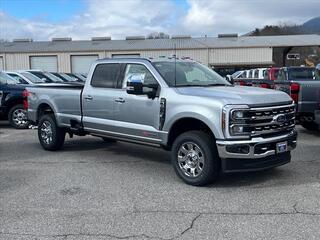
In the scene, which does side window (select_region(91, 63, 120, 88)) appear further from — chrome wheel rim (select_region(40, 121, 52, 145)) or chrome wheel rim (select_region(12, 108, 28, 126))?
chrome wheel rim (select_region(12, 108, 28, 126))

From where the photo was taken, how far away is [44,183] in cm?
700

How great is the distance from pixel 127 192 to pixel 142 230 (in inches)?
59.9

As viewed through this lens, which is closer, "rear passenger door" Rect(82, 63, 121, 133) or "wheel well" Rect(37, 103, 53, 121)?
"rear passenger door" Rect(82, 63, 121, 133)

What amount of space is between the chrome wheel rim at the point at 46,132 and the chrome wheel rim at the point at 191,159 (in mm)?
3783

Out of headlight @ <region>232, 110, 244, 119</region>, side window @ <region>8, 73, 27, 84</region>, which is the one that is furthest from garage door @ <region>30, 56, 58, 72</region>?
headlight @ <region>232, 110, 244, 119</region>

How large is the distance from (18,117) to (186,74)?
7.73 m

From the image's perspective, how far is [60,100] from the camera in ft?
30.5

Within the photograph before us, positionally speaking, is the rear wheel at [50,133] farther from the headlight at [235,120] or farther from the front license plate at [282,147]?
the front license plate at [282,147]

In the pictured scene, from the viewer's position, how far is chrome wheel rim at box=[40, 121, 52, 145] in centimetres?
967

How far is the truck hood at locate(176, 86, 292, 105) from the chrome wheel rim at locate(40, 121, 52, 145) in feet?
12.3

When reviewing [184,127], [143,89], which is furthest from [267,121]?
[143,89]

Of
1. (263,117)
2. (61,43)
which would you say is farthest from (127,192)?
(61,43)

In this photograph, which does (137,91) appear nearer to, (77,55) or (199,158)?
(199,158)

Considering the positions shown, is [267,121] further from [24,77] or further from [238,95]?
[24,77]
